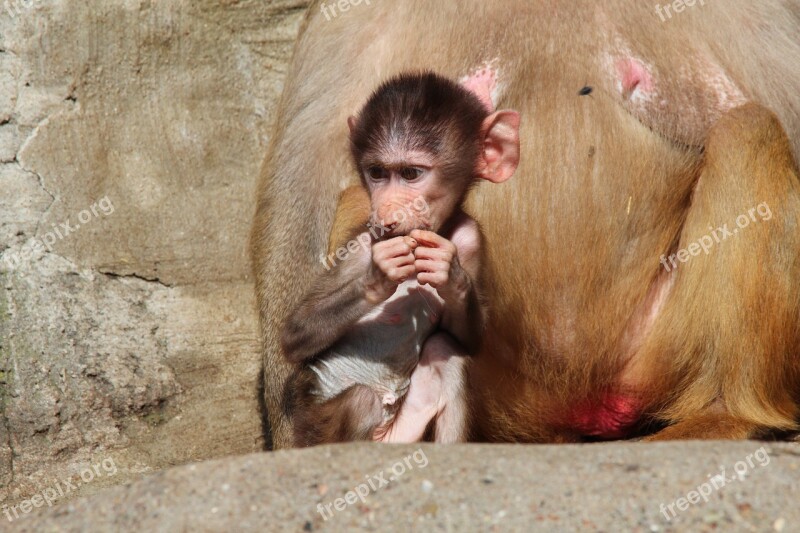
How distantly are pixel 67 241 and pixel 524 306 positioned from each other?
2107mm

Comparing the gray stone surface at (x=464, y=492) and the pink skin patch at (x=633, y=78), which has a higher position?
the pink skin patch at (x=633, y=78)

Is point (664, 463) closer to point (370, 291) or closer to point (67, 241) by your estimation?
point (370, 291)

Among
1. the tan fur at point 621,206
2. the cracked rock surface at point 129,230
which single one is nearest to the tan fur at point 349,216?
the tan fur at point 621,206

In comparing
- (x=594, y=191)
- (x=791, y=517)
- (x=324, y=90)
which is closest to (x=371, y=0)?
(x=324, y=90)

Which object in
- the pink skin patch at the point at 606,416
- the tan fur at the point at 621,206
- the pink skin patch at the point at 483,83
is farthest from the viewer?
the pink skin patch at the point at 606,416

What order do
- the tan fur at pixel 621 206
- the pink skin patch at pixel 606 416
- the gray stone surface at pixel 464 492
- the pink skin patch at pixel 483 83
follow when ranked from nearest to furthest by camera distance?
the gray stone surface at pixel 464 492, the tan fur at pixel 621 206, the pink skin patch at pixel 483 83, the pink skin patch at pixel 606 416

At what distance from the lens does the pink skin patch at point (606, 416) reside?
3656 mm

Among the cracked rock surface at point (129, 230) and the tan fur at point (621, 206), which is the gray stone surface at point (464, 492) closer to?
the tan fur at point (621, 206)

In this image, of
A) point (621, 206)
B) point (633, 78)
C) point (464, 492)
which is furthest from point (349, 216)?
point (464, 492)

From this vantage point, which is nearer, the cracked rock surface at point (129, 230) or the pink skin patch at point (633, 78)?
the pink skin patch at point (633, 78)

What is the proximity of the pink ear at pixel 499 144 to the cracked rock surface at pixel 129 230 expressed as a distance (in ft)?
5.75

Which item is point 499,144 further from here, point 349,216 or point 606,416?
point 606,416

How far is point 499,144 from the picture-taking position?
341cm

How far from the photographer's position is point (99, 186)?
4.84 metres
